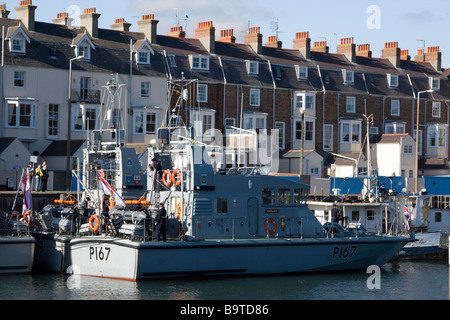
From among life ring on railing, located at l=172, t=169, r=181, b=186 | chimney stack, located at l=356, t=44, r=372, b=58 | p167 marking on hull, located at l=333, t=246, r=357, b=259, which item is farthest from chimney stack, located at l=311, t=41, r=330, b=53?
life ring on railing, located at l=172, t=169, r=181, b=186

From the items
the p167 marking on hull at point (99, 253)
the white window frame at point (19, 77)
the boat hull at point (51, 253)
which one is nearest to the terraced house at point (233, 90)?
the white window frame at point (19, 77)

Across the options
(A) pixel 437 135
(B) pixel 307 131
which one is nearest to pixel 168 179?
(B) pixel 307 131

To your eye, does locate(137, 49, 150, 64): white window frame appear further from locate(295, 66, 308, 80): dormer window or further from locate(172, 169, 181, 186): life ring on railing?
locate(172, 169, 181, 186): life ring on railing

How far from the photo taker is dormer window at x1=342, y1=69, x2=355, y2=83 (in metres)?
65.3

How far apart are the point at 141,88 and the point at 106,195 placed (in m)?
23.1

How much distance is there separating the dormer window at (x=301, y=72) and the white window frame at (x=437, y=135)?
1218cm

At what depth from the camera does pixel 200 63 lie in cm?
5828

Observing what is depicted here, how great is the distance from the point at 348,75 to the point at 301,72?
168 inches

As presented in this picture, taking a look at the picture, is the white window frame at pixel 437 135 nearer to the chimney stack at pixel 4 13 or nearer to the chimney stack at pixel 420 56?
the chimney stack at pixel 420 56

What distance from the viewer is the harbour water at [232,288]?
27578 millimetres

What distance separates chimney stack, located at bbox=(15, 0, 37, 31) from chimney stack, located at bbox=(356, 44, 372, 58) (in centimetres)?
2840
